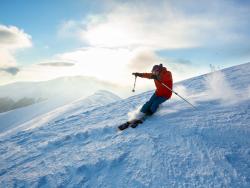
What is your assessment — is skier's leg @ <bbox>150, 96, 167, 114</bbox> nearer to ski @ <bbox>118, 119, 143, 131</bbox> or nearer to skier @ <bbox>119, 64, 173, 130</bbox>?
skier @ <bbox>119, 64, 173, 130</bbox>

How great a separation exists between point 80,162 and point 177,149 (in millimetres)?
2558

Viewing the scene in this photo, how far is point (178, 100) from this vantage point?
34.4ft

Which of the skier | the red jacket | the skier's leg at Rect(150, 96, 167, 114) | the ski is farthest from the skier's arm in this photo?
the ski

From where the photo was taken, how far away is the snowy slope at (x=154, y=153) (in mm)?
4938

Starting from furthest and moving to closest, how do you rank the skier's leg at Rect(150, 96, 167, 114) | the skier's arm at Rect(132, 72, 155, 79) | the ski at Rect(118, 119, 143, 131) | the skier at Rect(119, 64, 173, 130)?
the skier's arm at Rect(132, 72, 155, 79) < the skier at Rect(119, 64, 173, 130) < the skier's leg at Rect(150, 96, 167, 114) < the ski at Rect(118, 119, 143, 131)

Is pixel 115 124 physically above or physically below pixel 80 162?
above

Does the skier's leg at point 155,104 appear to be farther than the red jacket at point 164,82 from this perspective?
No

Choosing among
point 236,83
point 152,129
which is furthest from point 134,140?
point 236,83

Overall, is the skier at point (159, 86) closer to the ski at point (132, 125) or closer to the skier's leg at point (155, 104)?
the skier's leg at point (155, 104)

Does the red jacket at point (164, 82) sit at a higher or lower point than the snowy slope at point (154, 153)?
higher

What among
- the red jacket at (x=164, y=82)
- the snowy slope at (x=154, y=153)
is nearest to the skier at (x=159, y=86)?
the red jacket at (x=164, y=82)

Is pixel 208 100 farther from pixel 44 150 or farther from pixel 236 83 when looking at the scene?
pixel 44 150

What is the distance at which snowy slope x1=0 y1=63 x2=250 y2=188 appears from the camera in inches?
194

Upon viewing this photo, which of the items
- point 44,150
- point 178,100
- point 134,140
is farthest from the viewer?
point 178,100
